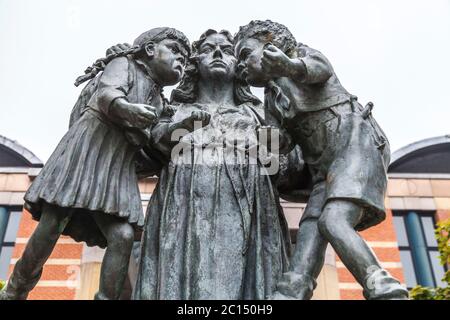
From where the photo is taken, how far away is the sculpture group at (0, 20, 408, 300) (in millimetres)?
4180

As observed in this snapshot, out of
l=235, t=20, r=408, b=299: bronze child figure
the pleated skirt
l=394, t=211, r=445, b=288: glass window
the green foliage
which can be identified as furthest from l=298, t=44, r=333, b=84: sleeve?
l=394, t=211, r=445, b=288: glass window

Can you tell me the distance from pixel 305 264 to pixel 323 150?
84 centimetres

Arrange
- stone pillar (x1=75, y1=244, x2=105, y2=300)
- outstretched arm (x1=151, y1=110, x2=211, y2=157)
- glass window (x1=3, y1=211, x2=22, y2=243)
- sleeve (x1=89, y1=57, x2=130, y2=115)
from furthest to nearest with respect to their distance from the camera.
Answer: glass window (x1=3, y1=211, x2=22, y2=243) → stone pillar (x1=75, y1=244, x2=105, y2=300) → outstretched arm (x1=151, y1=110, x2=211, y2=157) → sleeve (x1=89, y1=57, x2=130, y2=115)

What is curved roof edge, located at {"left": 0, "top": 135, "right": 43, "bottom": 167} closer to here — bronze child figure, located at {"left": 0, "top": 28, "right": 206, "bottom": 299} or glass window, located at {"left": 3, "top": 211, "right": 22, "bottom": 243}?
glass window, located at {"left": 3, "top": 211, "right": 22, "bottom": 243}

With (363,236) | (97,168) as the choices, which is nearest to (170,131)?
(97,168)

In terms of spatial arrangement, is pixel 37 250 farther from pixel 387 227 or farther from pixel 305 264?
pixel 387 227

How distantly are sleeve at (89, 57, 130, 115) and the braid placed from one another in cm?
6

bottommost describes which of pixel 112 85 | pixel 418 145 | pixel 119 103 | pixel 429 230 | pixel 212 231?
pixel 212 231

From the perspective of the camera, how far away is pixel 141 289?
4363 mm

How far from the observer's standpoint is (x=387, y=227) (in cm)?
1764

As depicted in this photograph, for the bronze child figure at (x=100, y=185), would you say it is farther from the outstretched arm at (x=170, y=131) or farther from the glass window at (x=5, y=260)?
the glass window at (x=5, y=260)
